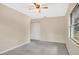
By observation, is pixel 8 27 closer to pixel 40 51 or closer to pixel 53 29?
pixel 40 51

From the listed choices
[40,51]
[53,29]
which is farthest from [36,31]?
[40,51]

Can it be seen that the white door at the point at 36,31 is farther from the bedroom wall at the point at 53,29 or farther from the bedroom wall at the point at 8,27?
the bedroom wall at the point at 8,27

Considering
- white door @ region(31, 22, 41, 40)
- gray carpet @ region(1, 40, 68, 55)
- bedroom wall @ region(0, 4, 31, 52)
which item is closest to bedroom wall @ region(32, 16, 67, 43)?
white door @ region(31, 22, 41, 40)

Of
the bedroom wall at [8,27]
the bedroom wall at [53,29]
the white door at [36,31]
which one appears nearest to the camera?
the bedroom wall at [8,27]

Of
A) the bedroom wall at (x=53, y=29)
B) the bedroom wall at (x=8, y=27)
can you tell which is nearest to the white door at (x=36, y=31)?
the bedroom wall at (x=53, y=29)

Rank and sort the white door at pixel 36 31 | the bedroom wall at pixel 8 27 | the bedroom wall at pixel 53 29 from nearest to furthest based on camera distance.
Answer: the bedroom wall at pixel 8 27 < the bedroom wall at pixel 53 29 < the white door at pixel 36 31

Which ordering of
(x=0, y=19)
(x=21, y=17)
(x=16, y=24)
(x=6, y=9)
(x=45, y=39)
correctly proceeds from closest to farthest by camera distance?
1. (x=0, y=19)
2. (x=6, y=9)
3. (x=16, y=24)
4. (x=21, y=17)
5. (x=45, y=39)

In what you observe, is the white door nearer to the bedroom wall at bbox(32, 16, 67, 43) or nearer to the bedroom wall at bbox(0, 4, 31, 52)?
the bedroom wall at bbox(32, 16, 67, 43)

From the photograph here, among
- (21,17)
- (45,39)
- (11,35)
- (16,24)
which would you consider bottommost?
(45,39)
